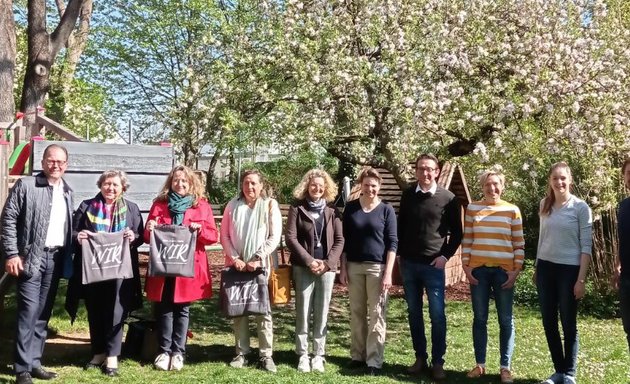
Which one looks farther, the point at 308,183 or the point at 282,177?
the point at 282,177

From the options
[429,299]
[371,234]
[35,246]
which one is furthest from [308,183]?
[35,246]

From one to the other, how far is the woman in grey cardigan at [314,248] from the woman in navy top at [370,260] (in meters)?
0.14

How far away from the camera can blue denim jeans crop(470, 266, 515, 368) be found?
574cm

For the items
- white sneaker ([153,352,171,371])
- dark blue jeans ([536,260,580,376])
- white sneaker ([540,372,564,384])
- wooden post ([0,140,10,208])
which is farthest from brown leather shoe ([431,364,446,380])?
wooden post ([0,140,10,208])

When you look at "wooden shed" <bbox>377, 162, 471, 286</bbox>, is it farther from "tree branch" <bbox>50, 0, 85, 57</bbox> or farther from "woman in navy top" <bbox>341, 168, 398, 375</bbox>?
"tree branch" <bbox>50, 0, 85, 57</bbox>

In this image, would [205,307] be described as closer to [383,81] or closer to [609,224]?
[383,81]

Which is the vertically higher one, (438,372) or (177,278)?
(177,278)

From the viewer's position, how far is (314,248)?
19.6ft

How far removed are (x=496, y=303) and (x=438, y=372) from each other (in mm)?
796

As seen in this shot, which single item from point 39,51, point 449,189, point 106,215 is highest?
point 39,51

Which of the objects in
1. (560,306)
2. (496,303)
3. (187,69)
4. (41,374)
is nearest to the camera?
(560,306)

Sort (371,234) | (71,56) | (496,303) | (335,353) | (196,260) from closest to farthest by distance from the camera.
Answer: (496,303)
(371,234)
(196,260)
(335,353)
(71,56)

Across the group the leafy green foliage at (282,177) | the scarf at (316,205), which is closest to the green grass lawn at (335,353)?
the scarf at (316,205)

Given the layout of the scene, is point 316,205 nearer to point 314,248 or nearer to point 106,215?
point 314,248
